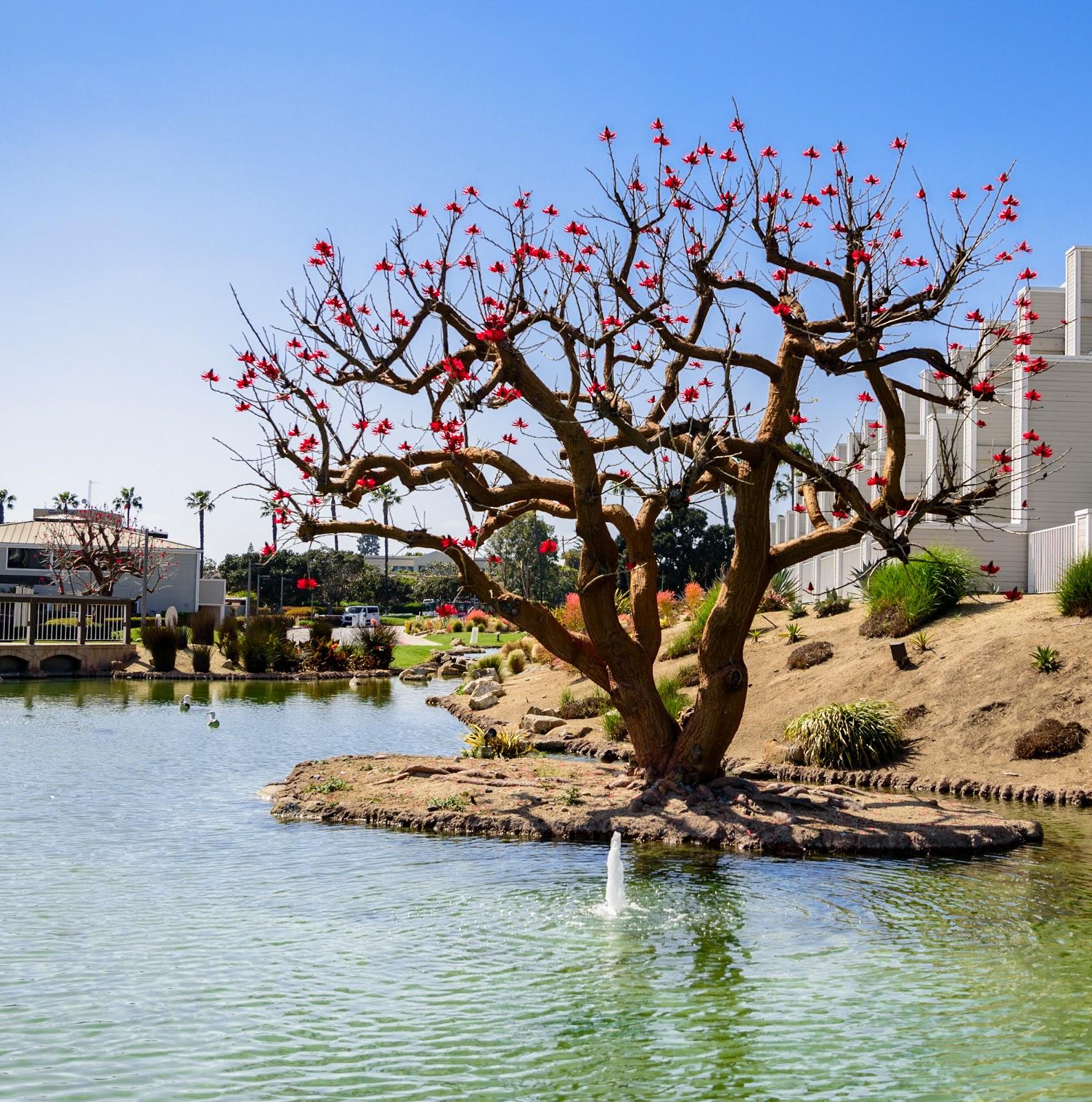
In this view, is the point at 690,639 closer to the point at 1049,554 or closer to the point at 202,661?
the point at 1049,554

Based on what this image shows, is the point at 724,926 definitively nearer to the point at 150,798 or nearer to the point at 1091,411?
the point at 150,798

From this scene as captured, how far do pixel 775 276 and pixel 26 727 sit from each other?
669 inches

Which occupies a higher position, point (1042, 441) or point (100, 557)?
point (1042, 441)

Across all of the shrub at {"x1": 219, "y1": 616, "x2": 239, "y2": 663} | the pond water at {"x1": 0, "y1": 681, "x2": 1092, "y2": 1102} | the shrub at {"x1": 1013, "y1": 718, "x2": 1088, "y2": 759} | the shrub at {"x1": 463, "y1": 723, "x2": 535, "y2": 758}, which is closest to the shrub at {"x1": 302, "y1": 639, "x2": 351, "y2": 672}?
the shrub at {"x1": 219, "y1": 616, "x2": 239, "y2": 663}

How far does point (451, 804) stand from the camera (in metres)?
12.8

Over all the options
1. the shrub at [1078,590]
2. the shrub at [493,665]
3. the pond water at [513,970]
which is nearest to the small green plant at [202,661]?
the shrub at [493,665]

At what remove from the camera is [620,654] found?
12.9 meters

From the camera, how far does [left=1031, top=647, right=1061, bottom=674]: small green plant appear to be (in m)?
17.2

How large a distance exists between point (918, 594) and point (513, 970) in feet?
50.5

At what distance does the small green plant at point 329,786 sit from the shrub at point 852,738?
22.8ft

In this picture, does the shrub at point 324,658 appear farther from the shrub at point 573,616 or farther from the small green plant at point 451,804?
the small green plant at point 451,804

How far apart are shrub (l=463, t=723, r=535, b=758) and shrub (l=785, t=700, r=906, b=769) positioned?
164 inches

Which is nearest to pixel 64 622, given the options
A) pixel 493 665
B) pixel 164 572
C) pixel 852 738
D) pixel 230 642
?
pixel 230 642

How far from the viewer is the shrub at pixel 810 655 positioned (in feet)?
69.6
